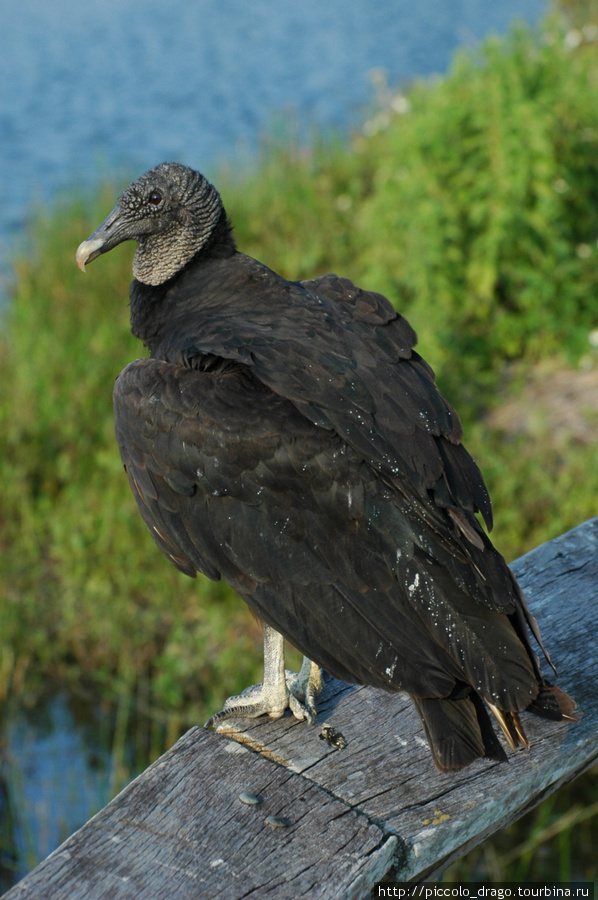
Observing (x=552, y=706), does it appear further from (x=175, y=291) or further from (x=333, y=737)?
(x=175, y=291)

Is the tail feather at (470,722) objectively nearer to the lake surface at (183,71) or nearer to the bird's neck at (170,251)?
the bird's neck at (170,251)

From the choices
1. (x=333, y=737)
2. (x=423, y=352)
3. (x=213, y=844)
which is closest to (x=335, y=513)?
(x=333, y=737)

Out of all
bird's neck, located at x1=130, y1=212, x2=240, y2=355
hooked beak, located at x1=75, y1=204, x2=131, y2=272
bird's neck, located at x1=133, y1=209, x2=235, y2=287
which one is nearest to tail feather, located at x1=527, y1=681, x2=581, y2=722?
bird's neck, located at x1=130, y1=212, x2=240, y2=355

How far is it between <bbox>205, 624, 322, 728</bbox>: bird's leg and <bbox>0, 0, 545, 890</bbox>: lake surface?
5569mm

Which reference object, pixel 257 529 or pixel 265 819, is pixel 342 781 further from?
pixel 257 529

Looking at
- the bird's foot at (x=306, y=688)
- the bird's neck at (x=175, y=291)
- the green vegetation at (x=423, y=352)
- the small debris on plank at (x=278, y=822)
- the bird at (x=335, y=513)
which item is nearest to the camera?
the small debris on plank at (x=278, y=822)

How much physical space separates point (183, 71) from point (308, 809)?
10373mm

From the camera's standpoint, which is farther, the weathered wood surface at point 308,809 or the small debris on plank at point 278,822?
the small debris on plank at point 278,822

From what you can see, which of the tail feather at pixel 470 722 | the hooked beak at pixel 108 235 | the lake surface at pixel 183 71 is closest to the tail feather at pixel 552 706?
the tail feather at pixel 470 722

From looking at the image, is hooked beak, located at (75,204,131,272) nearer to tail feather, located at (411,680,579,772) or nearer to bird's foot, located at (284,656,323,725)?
bird's foot, located at (284,656,323,725)

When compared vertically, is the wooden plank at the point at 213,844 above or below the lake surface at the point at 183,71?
below

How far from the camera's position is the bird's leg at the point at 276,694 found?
80.0 inches

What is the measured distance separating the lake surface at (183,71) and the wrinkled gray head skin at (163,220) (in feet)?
15.9

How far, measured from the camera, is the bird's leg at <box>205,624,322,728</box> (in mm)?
2031
